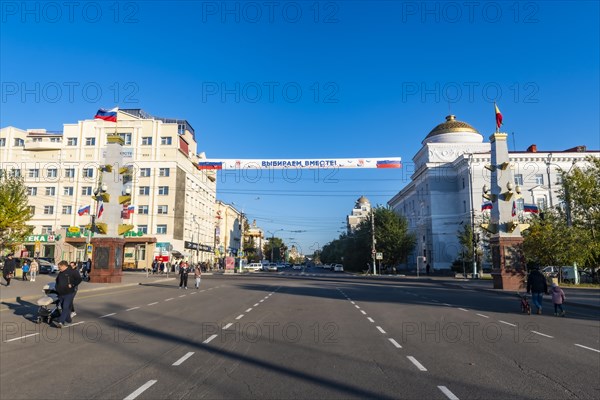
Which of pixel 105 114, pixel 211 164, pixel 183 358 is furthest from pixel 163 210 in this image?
pixel 183 358

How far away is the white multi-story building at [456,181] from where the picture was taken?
66562 millimetres

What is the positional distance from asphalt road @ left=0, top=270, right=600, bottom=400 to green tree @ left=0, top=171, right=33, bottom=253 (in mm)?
28401

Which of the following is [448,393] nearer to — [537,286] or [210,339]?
[210,339]

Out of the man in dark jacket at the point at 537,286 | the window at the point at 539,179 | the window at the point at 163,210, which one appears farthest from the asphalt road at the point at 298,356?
the window at the point at 539,179

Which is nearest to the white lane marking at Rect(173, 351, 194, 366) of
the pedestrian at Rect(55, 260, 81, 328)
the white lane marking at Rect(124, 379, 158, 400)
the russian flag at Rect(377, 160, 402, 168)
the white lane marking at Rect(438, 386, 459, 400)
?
the white lane marking at Rect(124, 379, 158, 400)

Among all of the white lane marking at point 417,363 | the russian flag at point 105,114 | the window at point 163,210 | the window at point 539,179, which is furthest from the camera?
the window at point 163,210

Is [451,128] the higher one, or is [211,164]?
[451,128]

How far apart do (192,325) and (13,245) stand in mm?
39623

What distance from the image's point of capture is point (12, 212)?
1590 inches

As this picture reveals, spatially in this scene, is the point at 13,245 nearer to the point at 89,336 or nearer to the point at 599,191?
the point at 89,336

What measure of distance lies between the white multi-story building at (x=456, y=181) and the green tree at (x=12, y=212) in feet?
170

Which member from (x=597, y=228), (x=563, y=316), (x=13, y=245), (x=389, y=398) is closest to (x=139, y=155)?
(x=13, y=245)

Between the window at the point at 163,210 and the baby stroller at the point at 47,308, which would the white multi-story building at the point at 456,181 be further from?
the baby stroller at the point at 47,308

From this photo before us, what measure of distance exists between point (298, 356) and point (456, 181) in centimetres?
7158
